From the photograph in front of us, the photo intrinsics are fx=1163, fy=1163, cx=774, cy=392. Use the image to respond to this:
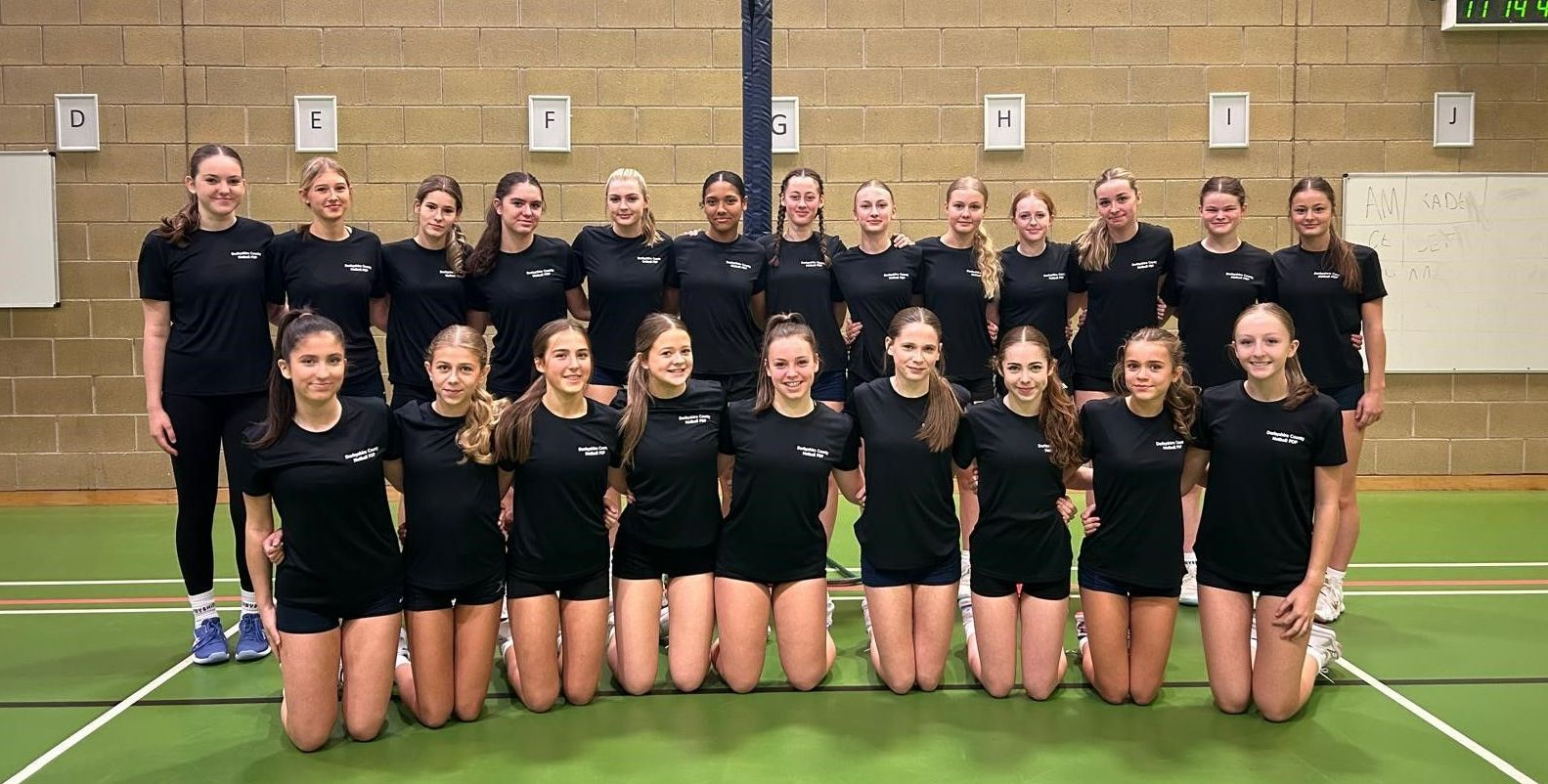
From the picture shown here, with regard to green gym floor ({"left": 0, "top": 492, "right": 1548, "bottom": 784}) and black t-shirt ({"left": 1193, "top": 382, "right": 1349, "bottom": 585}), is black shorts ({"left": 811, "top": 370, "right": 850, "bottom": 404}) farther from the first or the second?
black t-shirt ({"left": 1193, "top": 382, "right": 1349, "bottom": 585})

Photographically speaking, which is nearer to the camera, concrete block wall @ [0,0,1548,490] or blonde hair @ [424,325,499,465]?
blonde hair @ [424,325,499,465]

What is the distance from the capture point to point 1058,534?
4230mm

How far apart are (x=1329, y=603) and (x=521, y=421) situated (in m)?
3.70

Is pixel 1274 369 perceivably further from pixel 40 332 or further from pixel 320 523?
pixel 40 332

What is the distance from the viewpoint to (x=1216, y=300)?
5184 millimetres

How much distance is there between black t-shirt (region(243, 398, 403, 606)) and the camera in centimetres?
375

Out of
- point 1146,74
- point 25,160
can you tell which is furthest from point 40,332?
point 1146,74

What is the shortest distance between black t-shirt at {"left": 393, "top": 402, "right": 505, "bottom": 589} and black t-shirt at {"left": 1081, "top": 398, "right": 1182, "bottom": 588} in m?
2.15

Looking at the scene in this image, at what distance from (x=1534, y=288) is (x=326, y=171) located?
838cm

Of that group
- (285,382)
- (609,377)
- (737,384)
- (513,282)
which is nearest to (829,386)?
(737,384)

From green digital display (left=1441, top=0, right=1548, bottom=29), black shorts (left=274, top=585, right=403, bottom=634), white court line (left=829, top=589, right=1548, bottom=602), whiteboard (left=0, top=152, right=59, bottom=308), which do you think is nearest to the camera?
black shorts (left=274, top=585, right=403, bottom=634)

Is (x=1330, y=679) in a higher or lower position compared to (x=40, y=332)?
lower

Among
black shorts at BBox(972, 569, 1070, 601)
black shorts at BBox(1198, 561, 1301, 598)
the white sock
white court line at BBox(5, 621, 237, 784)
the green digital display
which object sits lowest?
white court line at BBox(5, 621, 237, 784)

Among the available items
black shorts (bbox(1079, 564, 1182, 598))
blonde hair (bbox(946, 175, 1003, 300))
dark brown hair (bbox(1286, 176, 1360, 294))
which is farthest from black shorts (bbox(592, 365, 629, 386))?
dark brown hair (bbox(1286, 176, 1360, 294))
